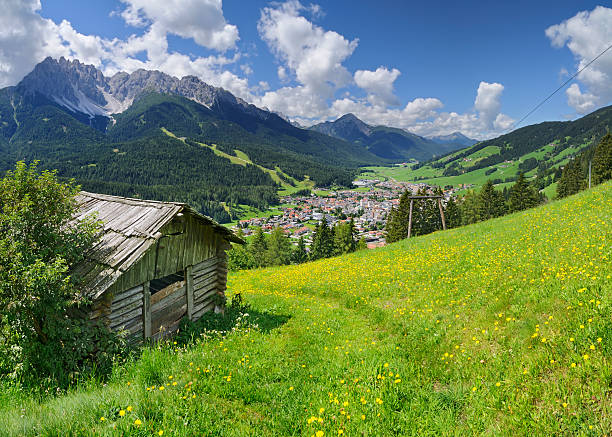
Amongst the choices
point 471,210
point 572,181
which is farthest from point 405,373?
point 572,181

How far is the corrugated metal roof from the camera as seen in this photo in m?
7.73

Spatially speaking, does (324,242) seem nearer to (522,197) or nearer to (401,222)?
(401,222)

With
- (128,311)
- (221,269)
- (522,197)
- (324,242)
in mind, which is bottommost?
(324,242)

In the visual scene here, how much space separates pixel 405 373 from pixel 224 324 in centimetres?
698

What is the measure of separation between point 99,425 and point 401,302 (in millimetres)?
10517

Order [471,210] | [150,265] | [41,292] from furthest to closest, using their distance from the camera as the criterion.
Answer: [471,210] < [150,265] < [41,292]

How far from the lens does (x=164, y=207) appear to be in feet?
32.5

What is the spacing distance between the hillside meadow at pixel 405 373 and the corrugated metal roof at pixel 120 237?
2472 mm

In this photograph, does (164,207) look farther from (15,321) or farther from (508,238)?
(508,238)

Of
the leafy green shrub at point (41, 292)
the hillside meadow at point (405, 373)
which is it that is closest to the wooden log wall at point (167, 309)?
the hillside meadow at point (405, 373)

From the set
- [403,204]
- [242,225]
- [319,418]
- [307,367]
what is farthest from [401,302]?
[242,225]

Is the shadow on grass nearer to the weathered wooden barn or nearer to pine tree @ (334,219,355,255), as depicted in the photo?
the weathered wooden barn

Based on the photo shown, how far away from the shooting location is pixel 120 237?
9.02m

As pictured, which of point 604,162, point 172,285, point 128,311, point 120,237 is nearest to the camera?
point 128,311
